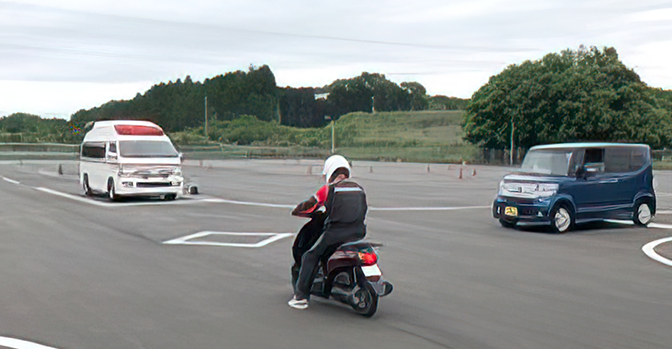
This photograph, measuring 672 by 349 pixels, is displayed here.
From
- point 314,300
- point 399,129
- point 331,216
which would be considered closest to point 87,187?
point 314,300

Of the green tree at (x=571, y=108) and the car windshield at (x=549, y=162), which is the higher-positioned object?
the green tree at (x=571, y=108)

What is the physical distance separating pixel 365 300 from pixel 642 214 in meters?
10.5

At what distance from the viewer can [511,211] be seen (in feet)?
46.7

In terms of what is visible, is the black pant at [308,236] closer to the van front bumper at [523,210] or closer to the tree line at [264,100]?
the van front bumper at [523,210]

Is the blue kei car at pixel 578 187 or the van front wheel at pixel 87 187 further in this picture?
the van front wheel at pixel 87 187

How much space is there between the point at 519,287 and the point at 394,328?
8.36 feet

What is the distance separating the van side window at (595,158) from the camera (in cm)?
1447

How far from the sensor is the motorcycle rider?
268 inches

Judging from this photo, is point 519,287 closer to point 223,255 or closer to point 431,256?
point 431,256

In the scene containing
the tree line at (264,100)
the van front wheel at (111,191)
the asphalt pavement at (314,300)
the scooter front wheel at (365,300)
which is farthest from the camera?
the tree line at (264,100)

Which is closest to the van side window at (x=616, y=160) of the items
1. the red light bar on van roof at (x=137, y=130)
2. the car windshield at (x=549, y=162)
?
the car windshield at (x=549, y=162)

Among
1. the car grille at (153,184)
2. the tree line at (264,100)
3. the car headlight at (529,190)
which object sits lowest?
the car grille at (153,184)

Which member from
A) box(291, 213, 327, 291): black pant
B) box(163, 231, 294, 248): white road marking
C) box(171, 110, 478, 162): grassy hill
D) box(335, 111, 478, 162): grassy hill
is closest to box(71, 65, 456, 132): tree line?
box(171, 110, 478, 162): grassy hill

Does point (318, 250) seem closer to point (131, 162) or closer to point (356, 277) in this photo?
point (356, 277)
